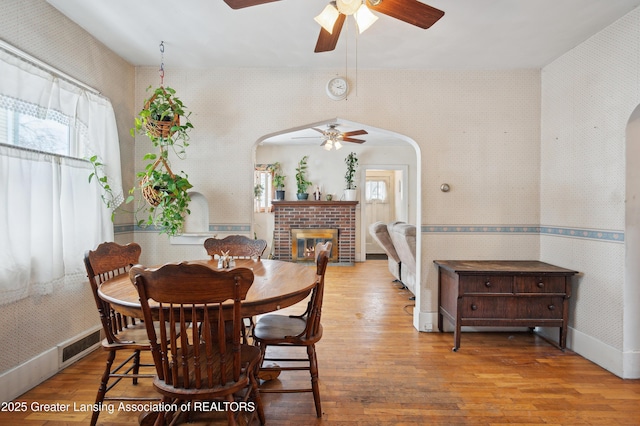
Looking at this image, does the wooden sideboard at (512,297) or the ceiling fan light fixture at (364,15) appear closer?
the ceiling fan light fixture at (364,15)

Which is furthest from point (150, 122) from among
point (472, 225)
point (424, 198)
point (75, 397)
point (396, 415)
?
point (472, 225)

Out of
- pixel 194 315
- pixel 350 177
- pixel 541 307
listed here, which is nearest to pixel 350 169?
pixel 350 177

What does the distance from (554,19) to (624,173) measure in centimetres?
125

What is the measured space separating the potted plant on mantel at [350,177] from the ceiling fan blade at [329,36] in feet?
15.6

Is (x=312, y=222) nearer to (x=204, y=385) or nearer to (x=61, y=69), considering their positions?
(x=61, y=69)

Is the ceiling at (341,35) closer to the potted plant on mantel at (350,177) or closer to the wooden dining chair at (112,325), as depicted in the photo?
the wooden dining chair at (112,325)

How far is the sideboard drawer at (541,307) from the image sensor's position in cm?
285

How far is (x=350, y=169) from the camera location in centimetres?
696

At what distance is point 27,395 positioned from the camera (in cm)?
216

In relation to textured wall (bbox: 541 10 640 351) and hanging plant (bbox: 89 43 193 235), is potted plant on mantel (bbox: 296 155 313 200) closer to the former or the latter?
hanging plant (bbox: 89 43 193 235)

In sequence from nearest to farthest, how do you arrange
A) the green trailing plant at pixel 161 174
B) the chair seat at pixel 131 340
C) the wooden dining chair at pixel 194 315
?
1. the wooden dining chair at pixel 194 315
2. the chair seat at pixel 131 340
3. the green trailing plant at pixel 161 174

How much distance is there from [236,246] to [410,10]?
212cm

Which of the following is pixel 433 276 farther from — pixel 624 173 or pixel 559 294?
pixel 624 173

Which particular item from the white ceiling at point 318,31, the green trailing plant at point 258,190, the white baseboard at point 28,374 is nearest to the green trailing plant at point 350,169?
the green trailing plant at point 258,190
